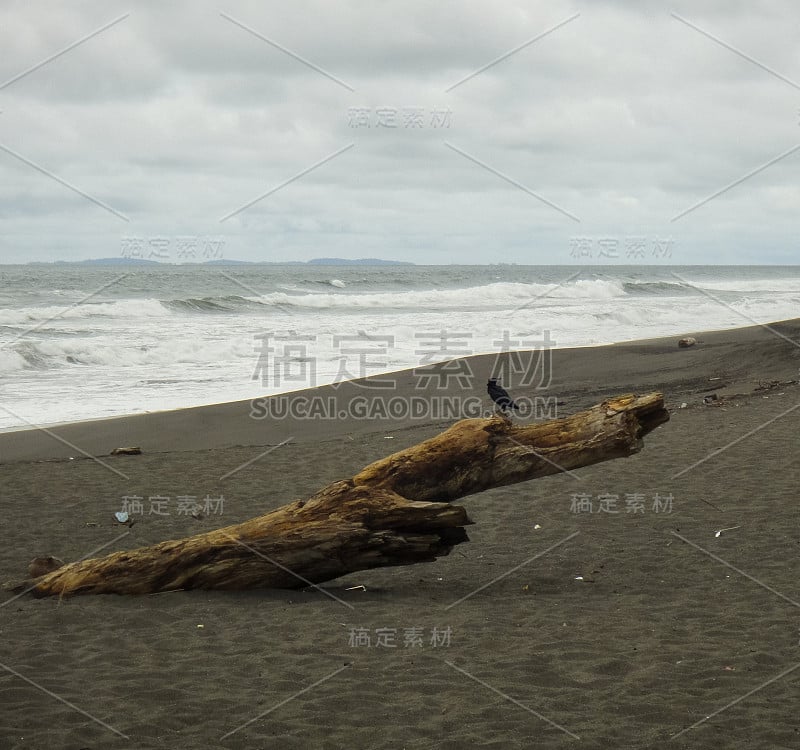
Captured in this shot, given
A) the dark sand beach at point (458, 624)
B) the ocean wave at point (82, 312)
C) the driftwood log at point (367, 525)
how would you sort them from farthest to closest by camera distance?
the ocean wave at point (82, 312), the driftwood log at point (367, 525), the dark sand beach at point (458, 624)

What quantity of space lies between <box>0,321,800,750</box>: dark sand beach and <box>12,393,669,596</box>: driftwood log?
0.17m

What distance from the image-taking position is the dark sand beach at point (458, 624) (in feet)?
13.4

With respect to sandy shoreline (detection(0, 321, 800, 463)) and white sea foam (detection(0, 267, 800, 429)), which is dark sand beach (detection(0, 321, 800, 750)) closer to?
sandy shoreline (detection(0, 321, 800, 463))

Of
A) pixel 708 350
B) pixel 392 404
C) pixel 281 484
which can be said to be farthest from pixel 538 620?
pixel 708 350

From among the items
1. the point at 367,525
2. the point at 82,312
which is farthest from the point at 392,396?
the point at 82,312

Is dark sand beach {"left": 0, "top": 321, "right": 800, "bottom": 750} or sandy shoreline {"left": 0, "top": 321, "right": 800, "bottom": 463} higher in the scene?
sandy shoreline {"left": 0, "top": 321, "right": 800, "bottom": 463}

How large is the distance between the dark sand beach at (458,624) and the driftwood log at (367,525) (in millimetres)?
167

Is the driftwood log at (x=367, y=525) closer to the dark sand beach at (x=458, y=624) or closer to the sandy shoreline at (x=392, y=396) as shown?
the dark sand beach at (x=458, y=624)

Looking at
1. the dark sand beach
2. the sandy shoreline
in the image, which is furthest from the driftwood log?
the sandy shoreline

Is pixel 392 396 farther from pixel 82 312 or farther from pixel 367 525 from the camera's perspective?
pixel 82 312

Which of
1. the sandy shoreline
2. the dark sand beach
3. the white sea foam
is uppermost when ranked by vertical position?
the white sea foam

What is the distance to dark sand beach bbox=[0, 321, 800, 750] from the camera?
13.4ft

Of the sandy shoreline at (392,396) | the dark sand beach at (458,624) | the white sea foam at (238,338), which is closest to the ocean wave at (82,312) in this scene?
the white sea foam at (238,338)

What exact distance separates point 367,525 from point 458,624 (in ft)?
2.99
